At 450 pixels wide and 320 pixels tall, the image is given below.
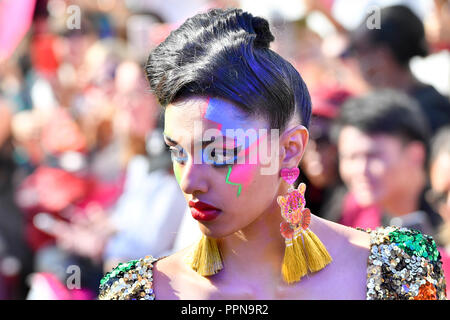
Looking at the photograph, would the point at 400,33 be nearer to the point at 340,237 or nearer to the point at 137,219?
the point at 137,219

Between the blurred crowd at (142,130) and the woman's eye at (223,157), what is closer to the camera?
the woman's eye at (223,157)

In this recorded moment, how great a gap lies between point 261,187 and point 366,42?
7.89 ft

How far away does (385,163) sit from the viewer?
3.52m

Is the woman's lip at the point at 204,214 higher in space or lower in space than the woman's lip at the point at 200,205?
lower

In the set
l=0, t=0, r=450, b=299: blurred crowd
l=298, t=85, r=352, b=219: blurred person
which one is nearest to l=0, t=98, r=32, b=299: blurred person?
l=0, t=0, r=450, b=299: blurred crowd

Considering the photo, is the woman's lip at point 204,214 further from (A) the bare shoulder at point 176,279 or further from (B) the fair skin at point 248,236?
(A) the bare shoulder at point 176,279

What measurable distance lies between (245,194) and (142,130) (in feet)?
7.37

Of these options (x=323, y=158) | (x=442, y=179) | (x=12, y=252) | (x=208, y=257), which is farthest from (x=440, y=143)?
(x=12, y=252)

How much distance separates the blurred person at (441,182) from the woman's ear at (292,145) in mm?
1604

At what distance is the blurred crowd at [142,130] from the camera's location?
3.54 metres

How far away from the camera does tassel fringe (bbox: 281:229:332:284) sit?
6.37 feet

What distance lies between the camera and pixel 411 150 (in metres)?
3.60

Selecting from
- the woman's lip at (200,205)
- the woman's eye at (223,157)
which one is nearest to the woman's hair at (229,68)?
the woman's eye at (223,157)

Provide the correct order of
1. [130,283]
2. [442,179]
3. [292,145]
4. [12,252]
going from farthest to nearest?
[12,252] → [442,179] → [130,283] → [292,145]
